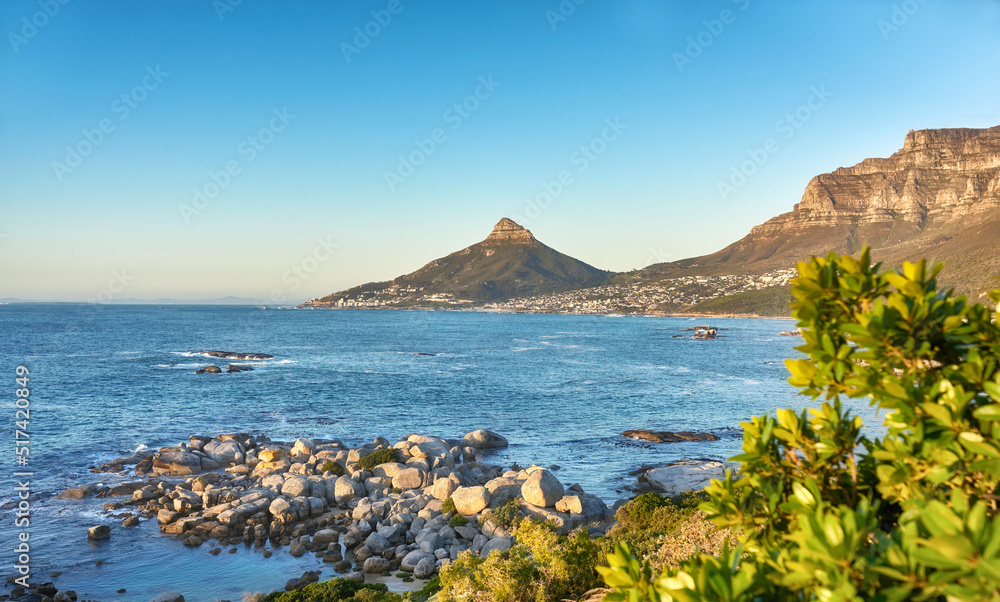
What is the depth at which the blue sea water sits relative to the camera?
62.2ft

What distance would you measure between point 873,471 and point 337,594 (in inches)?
561

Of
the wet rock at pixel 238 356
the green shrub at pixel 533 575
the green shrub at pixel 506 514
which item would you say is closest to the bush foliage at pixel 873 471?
the green shrub at pixel 533 575

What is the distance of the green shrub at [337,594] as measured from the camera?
14242mm

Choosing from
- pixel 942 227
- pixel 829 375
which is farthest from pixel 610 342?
pixel 942 227

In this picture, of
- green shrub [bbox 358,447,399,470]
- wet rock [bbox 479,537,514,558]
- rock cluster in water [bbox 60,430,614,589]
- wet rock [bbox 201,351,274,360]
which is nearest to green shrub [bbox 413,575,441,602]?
rock cluster in water [bbox 60,430,614,589]

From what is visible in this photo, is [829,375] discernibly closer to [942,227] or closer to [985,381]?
[985,381]

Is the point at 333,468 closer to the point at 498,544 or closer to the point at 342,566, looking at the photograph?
the point at 342,566

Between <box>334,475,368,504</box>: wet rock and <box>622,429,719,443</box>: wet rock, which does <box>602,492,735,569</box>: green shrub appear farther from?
<box>622,429,719,443</box>: wet rock

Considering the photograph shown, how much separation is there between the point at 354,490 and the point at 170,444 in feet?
54.7

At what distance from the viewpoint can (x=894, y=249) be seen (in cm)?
15988

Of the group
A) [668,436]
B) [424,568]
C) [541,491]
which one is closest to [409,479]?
[541,491]

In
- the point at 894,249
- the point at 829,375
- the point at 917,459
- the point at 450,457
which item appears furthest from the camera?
the point at 894,249

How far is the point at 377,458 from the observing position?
91.6 feet

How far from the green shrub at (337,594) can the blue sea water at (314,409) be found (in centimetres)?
265
